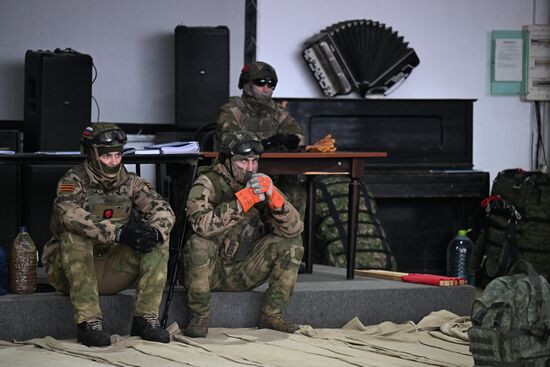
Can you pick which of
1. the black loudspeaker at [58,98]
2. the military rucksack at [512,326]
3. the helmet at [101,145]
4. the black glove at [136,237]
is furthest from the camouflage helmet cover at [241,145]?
the black loudspeaker at [58,98]

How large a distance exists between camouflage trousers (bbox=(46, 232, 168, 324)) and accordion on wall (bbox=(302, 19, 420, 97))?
10.6 feet

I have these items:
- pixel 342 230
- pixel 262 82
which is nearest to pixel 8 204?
pixel 262 82

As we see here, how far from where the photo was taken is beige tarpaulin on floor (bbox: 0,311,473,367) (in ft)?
16.8

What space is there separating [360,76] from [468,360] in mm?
3553

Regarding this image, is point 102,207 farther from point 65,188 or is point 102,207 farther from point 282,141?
point 282,141

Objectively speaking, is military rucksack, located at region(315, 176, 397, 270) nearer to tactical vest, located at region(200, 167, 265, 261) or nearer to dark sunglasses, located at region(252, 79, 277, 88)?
dark sunglasses, located at region(252, 79, 277, 88)

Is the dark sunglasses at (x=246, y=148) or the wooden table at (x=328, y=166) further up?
the dark sunglasses at (x=246, y=148)

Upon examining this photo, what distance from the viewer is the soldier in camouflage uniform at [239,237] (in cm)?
558

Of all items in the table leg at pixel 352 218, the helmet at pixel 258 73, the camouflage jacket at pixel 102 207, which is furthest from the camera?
the helmet at pixel 258 73

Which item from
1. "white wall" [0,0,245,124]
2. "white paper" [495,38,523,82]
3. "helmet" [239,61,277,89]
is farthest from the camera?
"white paper" [495,38,523,82]

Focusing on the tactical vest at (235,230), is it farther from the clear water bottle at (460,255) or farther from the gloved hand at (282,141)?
the clear water bottle at (460,255)

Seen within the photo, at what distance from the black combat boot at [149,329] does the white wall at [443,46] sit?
335 cm

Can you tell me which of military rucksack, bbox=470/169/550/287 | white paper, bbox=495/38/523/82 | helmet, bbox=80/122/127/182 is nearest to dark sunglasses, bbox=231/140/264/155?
helmet, bbox=80/122/127/182

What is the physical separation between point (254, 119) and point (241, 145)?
46.2 inches
